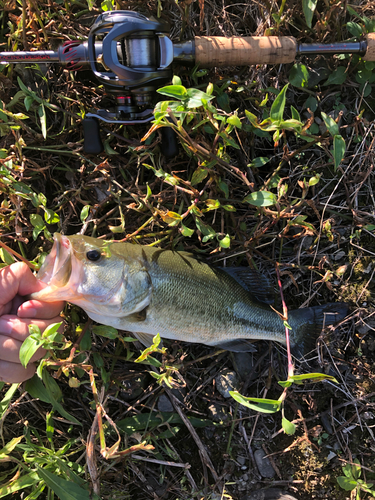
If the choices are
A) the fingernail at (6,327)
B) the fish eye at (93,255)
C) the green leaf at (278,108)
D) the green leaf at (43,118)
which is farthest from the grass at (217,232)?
the green leaf at (278,108)

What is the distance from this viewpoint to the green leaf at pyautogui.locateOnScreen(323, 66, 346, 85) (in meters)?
2.82

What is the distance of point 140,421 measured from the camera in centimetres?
290

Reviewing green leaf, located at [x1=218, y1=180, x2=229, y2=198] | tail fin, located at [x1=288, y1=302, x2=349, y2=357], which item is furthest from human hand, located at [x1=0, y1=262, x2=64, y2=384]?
tail fin, located at [x1=288, y1=302, x2=349, y2=357]

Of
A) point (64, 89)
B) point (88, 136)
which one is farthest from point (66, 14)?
point (88, 136)

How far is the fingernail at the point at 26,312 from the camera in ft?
8.05

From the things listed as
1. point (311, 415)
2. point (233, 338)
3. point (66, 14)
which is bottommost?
point (311, 415)

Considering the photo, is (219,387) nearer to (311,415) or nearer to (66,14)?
(311,415)

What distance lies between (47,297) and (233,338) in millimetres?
1336

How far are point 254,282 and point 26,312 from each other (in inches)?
65.5

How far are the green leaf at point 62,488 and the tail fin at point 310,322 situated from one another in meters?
1.83

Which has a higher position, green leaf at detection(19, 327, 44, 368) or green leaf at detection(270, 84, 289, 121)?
green leaf at detection(270, 84, 289, 121)

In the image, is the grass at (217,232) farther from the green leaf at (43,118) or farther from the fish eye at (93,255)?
the fish eye at (93,255)

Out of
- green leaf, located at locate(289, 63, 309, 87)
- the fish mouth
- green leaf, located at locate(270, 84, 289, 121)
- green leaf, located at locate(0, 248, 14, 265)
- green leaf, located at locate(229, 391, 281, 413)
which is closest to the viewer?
green leaf, located at locate(229, 391, 281, 413)

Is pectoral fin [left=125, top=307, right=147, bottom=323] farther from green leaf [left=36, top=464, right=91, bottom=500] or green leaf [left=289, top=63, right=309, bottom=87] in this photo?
green leaf [left=289, top=63, right=309, bottom=87]
